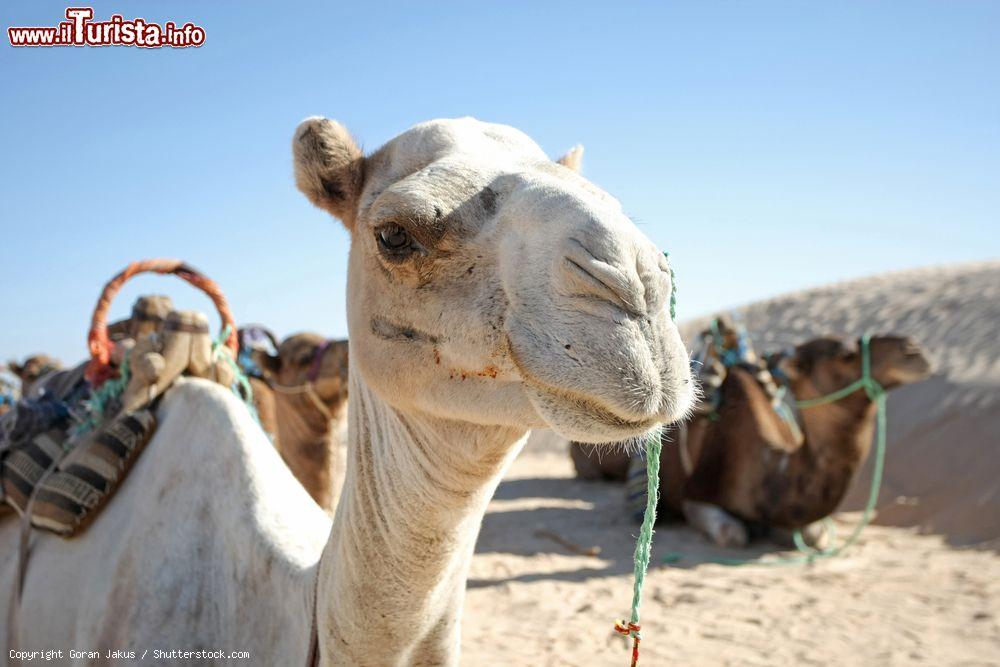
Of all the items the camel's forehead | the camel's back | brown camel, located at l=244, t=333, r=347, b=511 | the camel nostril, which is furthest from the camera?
brown camel, located at l=244, t=333, r=347, b=511

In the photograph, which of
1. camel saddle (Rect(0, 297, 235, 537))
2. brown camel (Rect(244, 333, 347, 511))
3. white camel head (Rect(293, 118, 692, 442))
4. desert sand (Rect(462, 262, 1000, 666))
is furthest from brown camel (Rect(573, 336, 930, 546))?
white camel head (Rect(293, 118, 692, 442))

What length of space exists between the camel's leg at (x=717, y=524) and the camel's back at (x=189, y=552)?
5.83 m

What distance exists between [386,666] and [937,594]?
18.4ft

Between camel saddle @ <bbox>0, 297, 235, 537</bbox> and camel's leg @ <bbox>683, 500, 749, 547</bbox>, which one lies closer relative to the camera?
camel saddle @ <bbox>0, 297, 235, 537</bbox>

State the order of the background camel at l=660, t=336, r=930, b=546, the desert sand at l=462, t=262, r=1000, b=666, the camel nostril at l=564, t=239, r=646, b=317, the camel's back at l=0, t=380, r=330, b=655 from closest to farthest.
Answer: the camel nostril at l=564, t=239, r=646, b=317, the camel's back at l=0, t=380, r=330, b=655, the desert sand at l=462, t=262, r=1000, b=666, the background camel at l=660, t=336, r=930, b=546

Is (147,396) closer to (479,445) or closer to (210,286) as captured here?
(210,286)

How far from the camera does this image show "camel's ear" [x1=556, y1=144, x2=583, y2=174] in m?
2.11

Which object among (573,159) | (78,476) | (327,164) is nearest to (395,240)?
(327,164)

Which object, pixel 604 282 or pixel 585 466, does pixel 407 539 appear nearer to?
pixel 604 282

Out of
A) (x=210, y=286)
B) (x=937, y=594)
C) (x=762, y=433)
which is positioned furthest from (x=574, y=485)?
(x=210, y=286)

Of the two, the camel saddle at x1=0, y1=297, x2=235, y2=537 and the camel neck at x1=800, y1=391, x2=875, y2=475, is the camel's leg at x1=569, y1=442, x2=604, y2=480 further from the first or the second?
the camel saddle at x1=0, y1=297, x2=235, y2=537

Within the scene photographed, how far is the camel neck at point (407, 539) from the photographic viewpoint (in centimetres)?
156

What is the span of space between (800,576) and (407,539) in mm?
5725

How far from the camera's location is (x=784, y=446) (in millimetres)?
7430
